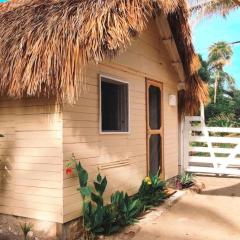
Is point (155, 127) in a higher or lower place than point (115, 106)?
lower

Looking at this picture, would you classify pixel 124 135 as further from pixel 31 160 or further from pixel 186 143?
pixel 186 143

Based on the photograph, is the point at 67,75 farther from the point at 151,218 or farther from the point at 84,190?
the point at 151,218

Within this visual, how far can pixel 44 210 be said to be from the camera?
536 cm

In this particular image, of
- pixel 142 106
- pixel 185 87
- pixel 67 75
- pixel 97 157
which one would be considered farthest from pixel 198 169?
pixel 67 75

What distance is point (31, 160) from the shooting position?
551cm

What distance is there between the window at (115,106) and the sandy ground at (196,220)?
1.79 metres

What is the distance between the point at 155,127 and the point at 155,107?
48cm

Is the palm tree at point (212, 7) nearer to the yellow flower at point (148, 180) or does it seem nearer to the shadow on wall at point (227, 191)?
the shadow on wall at point (227, 191)

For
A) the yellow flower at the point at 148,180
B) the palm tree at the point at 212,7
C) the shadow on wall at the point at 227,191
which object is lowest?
the shadow on wall at the point at 227,191

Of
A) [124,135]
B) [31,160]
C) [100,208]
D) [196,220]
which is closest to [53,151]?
[31,160]

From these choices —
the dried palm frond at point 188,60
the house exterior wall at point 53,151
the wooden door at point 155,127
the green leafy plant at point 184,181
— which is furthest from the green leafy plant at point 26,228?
the dried palm frond at point 188,60

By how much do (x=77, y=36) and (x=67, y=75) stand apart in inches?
22.7

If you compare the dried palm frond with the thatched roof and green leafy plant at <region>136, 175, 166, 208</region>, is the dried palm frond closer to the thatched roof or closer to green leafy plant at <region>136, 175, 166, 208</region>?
the thatched roof

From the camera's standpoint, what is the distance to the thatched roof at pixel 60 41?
495cm
